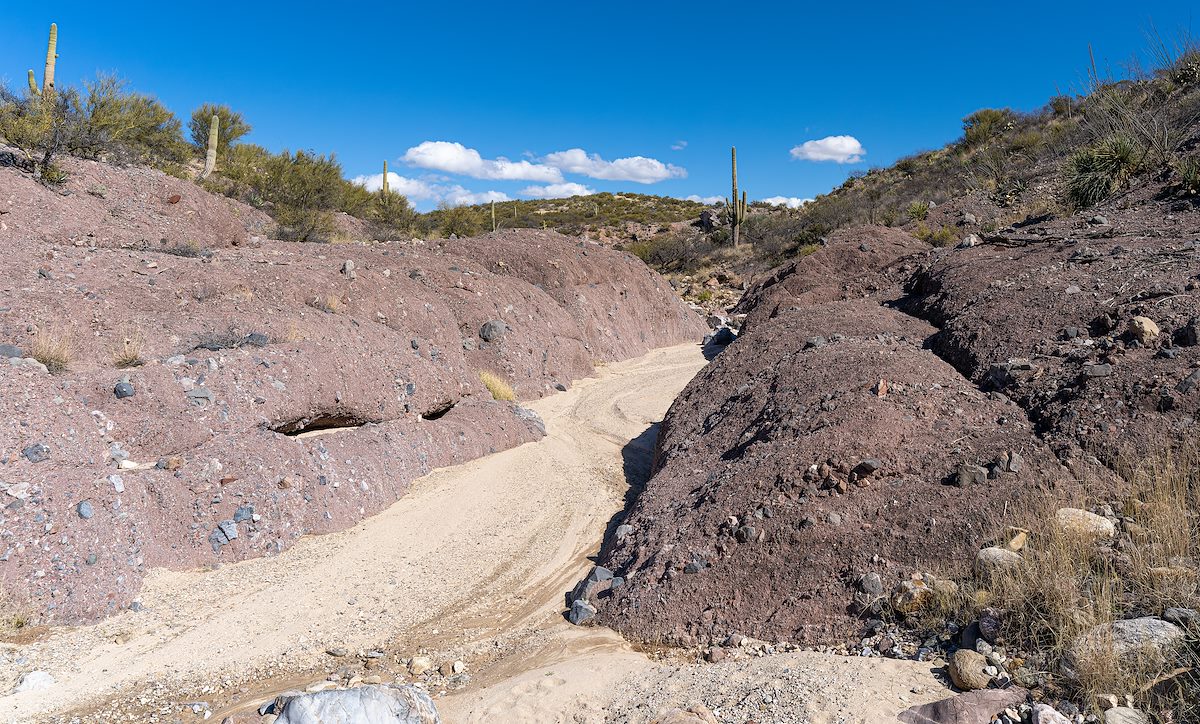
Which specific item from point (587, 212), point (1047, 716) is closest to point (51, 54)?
point (1047, 716)

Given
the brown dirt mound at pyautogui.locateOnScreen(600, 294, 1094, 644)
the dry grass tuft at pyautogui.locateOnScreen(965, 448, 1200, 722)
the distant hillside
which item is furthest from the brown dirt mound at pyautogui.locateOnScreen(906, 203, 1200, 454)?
the distant hillside

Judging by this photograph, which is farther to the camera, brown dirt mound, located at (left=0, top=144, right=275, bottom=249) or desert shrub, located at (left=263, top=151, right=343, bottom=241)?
desert shrub, located at (left=263, top=151, right=343, bottom=241)

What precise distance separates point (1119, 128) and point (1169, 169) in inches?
104

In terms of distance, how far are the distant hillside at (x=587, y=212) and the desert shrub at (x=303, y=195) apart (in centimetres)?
714

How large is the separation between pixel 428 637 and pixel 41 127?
12.6 m

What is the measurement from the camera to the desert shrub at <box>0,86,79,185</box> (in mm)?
11664

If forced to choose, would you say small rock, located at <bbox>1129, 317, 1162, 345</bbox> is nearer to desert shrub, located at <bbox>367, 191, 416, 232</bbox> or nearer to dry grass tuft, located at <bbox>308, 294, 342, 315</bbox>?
dry grass tuft, located at <bbox>308, 294, 342, 315</bbox>

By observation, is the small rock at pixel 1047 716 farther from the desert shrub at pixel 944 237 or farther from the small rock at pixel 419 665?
the desert shrub at pixel 944 237

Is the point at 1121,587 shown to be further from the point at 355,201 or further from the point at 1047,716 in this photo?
the point at 355,201

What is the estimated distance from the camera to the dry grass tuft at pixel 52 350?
6.02 meters

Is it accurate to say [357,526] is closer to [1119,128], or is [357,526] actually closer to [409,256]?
[409,256]

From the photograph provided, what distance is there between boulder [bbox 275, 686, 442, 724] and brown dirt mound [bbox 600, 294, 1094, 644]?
1.64 m

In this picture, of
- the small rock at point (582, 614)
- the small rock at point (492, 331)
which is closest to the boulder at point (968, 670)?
the small rock at point (582, 614)

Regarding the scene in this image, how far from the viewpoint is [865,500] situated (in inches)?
189
